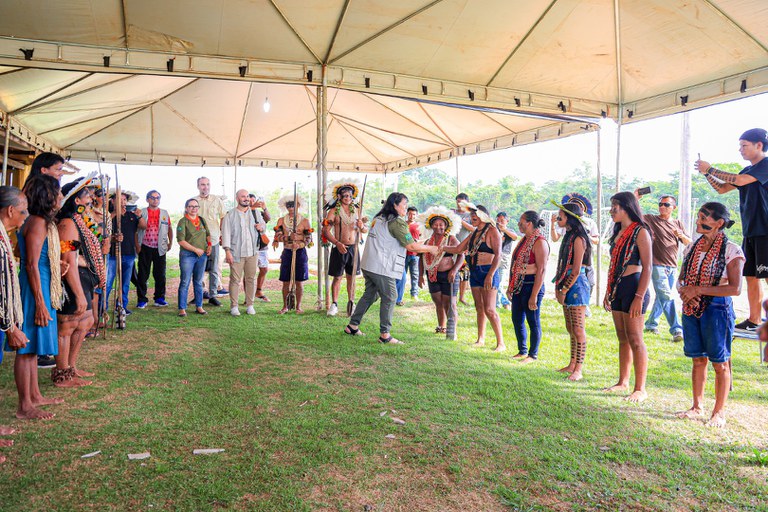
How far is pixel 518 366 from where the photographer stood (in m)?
5.54

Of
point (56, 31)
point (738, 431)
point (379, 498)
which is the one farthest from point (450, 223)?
point (56, 31)

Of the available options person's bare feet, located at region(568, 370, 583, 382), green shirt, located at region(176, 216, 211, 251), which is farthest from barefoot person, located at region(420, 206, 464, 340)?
green shirt, located at region(176, 216, 211, 251)

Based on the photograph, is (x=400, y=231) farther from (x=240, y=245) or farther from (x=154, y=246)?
(x=154, y=246)

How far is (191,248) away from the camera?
789 cm

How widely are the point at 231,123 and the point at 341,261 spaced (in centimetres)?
675

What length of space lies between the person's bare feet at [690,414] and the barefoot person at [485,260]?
7.76 feet

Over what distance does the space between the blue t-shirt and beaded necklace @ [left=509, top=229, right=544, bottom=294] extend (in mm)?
1910

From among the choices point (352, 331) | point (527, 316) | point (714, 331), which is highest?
point (714, 331)

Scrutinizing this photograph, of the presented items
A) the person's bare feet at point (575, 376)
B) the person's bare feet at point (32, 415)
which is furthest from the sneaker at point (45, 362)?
the person's bare feet at point (575, 376)

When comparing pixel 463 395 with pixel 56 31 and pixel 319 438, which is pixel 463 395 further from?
pixel 56 31

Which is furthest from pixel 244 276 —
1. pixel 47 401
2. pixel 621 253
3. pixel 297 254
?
pixel 621 253

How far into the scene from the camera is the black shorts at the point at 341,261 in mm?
8289

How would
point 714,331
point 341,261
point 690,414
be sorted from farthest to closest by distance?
point 341,261
point 690,414
point 714,331

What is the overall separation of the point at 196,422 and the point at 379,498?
5.44 ft
